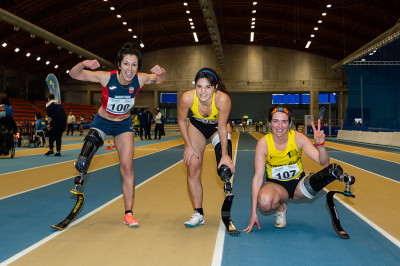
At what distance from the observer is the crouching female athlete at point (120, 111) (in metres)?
4.12

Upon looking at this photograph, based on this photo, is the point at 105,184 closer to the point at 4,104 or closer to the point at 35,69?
the point at 4,104

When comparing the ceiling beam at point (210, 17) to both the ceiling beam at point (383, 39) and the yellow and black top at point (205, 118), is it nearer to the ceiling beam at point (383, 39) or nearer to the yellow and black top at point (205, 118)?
the ceiling beam at point (383, 39)

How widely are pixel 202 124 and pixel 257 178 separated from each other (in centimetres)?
86

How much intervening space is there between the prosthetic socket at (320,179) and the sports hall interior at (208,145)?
423 millimetres

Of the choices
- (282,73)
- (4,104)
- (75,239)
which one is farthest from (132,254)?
(282,73)

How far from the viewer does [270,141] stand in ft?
13.5

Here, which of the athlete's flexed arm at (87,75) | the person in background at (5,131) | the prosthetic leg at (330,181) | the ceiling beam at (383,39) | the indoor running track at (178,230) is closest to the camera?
the indoor running track at (178,230)

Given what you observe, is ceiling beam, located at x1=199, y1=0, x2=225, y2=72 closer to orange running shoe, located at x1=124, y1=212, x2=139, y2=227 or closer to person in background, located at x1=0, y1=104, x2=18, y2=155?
person in background, located at x1=0, y1=104, x2=18, y2=155

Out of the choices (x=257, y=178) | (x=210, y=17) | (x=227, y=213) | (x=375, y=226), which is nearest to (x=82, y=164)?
(x=227, y=213)

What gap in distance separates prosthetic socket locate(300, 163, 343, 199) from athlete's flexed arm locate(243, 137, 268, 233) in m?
0.45

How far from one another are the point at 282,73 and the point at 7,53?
29.1 meters

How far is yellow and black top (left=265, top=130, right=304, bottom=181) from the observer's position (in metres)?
4.12

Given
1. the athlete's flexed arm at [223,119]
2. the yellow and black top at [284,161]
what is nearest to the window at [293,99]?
the yellow and black top at [284,161]

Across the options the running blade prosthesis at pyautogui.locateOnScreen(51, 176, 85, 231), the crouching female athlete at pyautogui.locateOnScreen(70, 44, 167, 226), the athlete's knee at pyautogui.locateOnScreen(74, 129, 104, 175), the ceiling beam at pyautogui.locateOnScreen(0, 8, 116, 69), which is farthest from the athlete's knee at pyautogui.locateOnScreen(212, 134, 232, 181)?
the ceiling beam at pyautogui.locateOnScreen(0, 8, 116, 69)
